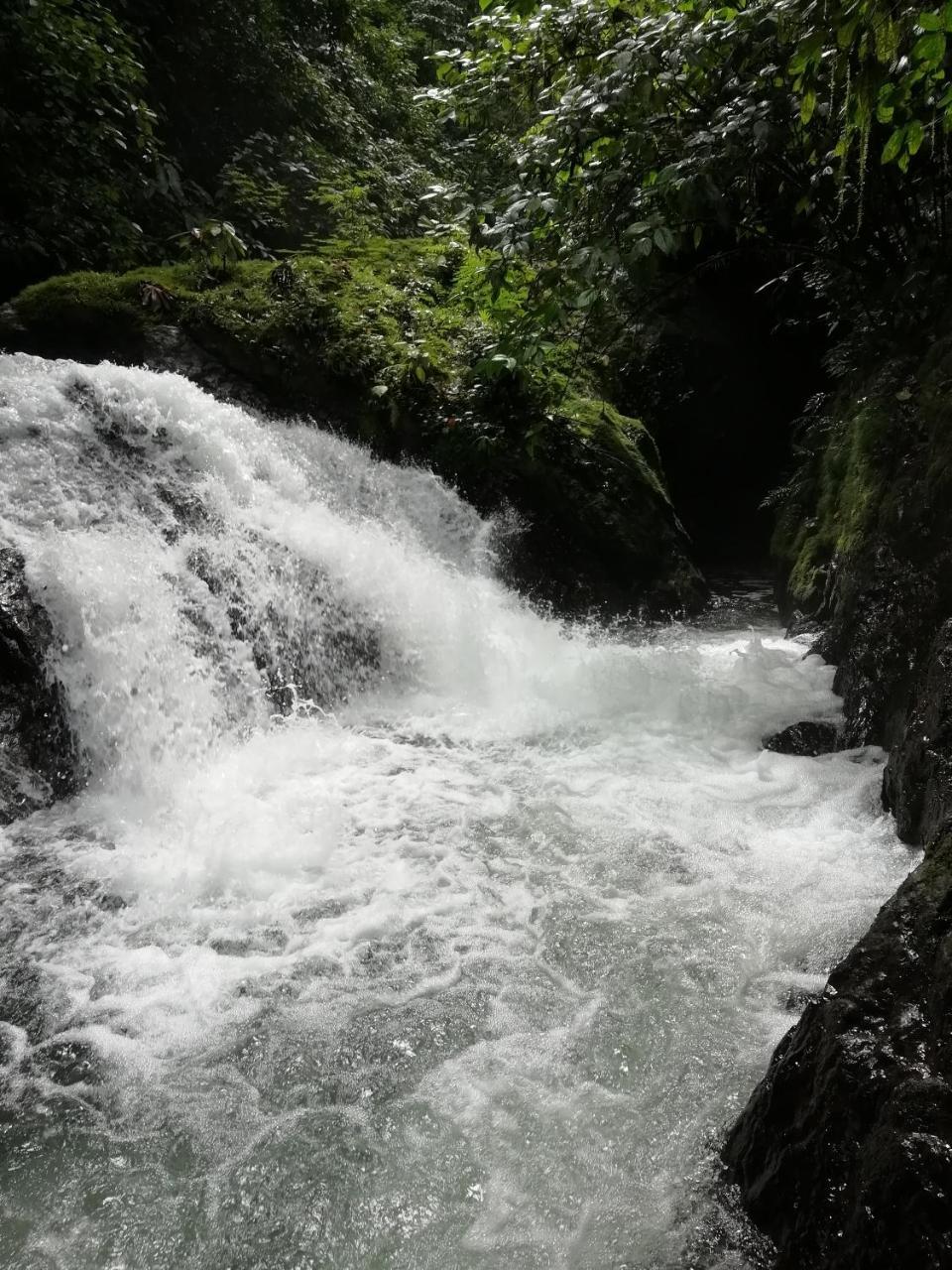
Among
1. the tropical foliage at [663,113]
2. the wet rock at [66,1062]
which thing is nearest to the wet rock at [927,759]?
the tropical foliage at [663,113]

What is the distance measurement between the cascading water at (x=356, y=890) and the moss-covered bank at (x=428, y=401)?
995 mm

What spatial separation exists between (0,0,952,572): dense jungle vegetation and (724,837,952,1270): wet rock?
240 centimetres

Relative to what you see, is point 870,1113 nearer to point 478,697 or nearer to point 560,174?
point 478,697

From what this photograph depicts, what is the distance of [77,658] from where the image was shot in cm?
453

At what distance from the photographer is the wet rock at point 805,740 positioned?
5.02m

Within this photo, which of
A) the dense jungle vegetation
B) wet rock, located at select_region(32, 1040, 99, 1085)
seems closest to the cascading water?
wet rock, located at select_region(32, 1040, 99, 1085)

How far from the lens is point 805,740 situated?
5.05m

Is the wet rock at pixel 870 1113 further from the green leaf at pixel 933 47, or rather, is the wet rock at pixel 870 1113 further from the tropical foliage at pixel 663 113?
the tropical foliage at pixel 663 113

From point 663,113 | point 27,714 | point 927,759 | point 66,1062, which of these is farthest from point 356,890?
point 663,113

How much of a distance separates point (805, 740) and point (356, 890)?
3.09 metres

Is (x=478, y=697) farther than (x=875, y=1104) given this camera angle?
Yes

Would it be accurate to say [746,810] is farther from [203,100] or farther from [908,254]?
[203,100]

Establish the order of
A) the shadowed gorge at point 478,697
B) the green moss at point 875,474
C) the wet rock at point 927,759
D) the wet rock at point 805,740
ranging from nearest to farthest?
the shadowed gorge at point 478,697 < the wet rock at point 927,759 < the green moss at point 875,474 < the wet rock at point 805,740

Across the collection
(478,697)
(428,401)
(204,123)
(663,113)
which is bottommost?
(478,697)
